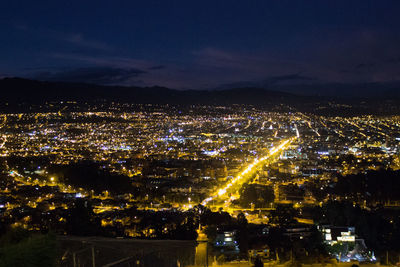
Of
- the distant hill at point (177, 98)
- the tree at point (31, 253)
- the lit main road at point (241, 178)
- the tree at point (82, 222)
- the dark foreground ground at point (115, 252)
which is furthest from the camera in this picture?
the distant hill at point (177, 98)

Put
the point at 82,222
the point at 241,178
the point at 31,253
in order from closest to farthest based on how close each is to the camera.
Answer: the point at 31,253, the point at 82,222, the point at 241,178

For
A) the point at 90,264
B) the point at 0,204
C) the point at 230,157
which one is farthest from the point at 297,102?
the point at 90,264

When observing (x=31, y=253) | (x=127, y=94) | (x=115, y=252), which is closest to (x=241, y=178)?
(x=115, y=252)

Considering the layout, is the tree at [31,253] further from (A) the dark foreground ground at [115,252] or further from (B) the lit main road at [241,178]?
(B) the lit main road at [241,178]

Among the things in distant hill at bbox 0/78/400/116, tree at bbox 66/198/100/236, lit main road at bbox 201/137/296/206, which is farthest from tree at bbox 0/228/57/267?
distant hill at bbox 0/78/400/116

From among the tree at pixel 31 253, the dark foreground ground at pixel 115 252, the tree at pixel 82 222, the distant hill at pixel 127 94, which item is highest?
the distant hill at pixel 127 94

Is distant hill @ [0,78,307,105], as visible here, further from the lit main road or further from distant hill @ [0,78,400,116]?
the lit main road

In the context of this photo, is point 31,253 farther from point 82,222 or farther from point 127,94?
point 127,94

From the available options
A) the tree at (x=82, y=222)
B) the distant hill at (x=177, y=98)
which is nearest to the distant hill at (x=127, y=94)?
the distant hill at (x=177, y=98)

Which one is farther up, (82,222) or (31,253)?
(31,253)

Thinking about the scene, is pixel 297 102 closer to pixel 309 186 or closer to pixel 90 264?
pixel 309 186

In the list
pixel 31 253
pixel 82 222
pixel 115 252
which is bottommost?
pixel 82 222
